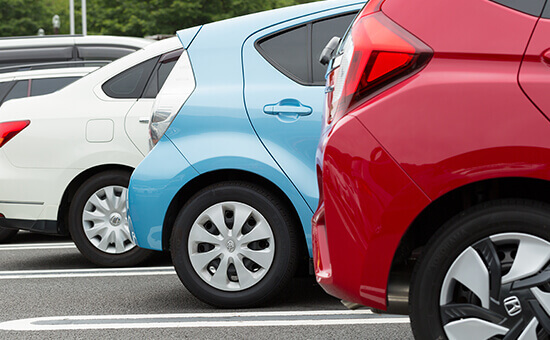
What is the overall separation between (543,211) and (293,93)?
86.8 inches

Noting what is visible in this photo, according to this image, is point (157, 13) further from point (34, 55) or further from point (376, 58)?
point (376, 58)

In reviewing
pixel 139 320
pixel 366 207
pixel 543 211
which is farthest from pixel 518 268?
pixel 139 320

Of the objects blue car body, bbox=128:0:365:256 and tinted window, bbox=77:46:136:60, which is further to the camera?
tinted window, bbox=77:46:136:60

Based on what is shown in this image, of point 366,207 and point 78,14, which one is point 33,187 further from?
point 78,14

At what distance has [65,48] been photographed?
1395 centimetres

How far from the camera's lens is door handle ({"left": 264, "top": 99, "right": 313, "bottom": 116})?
511cm

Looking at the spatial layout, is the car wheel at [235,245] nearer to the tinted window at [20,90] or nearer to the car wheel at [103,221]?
the car wheel at [103,221]

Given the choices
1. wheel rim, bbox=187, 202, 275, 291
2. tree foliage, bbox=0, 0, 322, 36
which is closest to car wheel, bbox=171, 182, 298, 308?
wheel rim, bbox=187, 202, 275, 291

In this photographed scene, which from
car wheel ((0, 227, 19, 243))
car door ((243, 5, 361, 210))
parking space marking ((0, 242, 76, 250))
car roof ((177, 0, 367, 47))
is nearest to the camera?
car door ((243, 5, 361, 210))

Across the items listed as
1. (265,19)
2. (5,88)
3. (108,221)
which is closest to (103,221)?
(108,221)

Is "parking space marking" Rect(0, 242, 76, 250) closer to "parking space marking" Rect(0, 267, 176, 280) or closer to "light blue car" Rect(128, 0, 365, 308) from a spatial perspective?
"parking space marking" Rect(0, 267, 176, 280)

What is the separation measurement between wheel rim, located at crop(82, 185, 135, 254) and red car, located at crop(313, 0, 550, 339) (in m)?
3.88

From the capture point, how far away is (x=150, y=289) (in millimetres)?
6078

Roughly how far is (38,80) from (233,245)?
15.5ft
